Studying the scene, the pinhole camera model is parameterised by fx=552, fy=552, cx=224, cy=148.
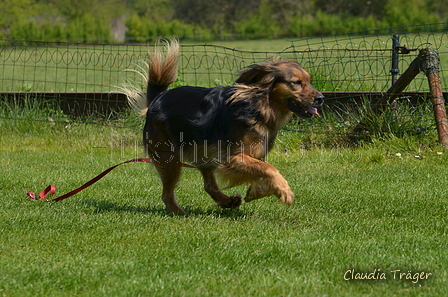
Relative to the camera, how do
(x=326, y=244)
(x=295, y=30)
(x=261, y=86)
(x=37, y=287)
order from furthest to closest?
1. (x=295, y=30)
2. (x=261, y=86)
3. (x=326, y=244)
4. (x=37, y=287)

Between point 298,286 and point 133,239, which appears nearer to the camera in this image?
point 298,286

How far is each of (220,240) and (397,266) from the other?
125 centimetres

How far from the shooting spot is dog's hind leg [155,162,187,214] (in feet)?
16.5

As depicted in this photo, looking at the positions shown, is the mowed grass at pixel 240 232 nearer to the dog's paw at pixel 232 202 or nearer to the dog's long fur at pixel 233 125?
the dog's paw at pixel 232 202

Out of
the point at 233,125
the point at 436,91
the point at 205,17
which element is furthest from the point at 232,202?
the point at 205,17

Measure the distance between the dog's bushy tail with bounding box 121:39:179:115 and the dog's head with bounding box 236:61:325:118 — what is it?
3.13 feet

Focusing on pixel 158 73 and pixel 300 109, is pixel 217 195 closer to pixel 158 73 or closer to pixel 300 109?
pixel 300 109

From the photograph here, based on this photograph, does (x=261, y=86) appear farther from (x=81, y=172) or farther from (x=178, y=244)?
(x=81, y=172)

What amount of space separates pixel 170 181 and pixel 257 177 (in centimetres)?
99

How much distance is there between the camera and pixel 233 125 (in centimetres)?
455

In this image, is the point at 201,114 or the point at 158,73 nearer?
the point at 201,114

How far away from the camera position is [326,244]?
3791mm

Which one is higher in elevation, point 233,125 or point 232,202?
point 233,125

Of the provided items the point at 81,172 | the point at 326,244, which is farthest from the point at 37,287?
the point at 81,172
